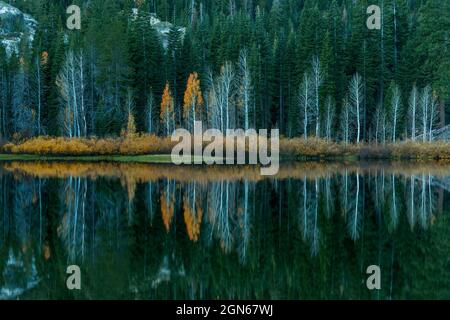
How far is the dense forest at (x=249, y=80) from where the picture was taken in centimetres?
5562

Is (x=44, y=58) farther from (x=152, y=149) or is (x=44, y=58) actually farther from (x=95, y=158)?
(x=152, y=149)

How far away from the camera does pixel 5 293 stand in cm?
1062

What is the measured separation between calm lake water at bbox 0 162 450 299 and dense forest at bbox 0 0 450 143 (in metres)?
31.2

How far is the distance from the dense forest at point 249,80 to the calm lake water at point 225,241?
102ft

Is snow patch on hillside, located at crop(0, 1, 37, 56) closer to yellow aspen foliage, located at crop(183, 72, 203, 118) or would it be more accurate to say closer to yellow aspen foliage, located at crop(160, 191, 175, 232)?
yellow aspen foliage, located at crop(183, 72, 203, 118)

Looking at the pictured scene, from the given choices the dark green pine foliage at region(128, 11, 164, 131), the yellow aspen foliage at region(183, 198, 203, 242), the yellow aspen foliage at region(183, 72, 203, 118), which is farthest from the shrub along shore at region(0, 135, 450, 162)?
the yellow aspen foliage at region(183, 198, 203, 242)

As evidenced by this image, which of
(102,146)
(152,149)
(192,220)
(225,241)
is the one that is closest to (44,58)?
(102,146)

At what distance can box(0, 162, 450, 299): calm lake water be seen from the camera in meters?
10.8

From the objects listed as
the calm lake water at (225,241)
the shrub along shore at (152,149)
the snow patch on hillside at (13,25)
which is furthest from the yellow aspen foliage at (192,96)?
the snow patch on hillside at (13,25)

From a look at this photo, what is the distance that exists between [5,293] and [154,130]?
5300cm

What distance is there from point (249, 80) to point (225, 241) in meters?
43.6
